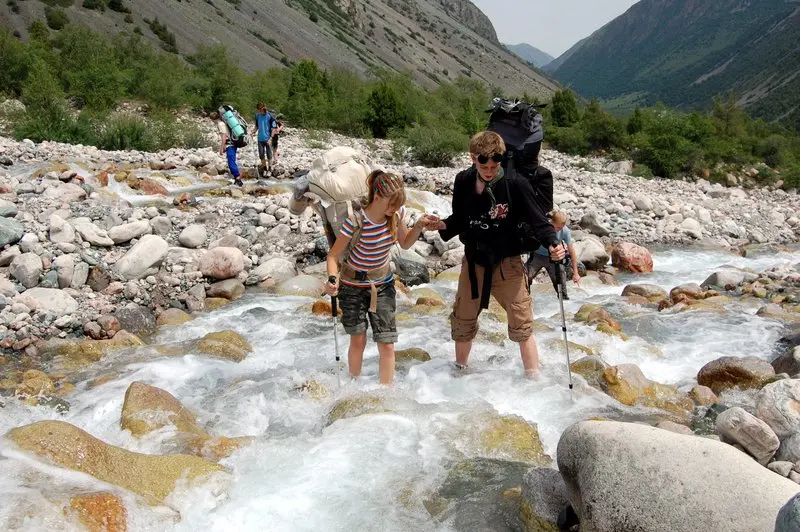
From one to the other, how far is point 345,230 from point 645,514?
2669 mm

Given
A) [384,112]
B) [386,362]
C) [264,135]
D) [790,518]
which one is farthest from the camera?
[384,112]

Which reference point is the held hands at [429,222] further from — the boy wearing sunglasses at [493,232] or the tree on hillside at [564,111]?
the tree on hillside at [564,111]

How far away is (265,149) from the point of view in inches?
563

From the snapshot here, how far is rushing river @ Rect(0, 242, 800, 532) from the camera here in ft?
10.8

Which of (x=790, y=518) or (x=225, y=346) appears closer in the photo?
(x=790, y=518)

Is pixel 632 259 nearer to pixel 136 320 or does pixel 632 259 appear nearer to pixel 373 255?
pixel 373 255

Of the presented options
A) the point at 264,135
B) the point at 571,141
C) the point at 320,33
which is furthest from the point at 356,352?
the point at 320,33

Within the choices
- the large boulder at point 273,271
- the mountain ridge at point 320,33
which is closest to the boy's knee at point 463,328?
the large boulder at point 273,271

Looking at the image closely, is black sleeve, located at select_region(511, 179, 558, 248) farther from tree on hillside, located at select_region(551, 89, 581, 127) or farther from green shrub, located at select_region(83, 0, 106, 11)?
green shrub, located at select_region(83, 0, 106, 11)

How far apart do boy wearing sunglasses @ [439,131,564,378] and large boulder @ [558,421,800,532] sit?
1.60 m

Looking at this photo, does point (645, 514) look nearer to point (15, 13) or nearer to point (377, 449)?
point (377, 449)

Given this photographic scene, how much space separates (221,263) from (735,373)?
709cm

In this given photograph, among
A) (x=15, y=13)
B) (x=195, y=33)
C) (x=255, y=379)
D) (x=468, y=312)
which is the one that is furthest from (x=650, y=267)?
(x=195, y=33)

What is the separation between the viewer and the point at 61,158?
13.3 meters
